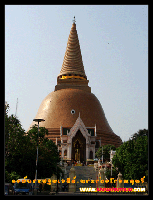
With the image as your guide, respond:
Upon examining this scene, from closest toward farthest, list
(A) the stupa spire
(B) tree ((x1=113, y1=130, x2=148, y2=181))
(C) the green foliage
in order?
(C) the green foliage, (B) tree ((x1=113, y1=130, x2=148, y2=181)), (A) the stupa spire

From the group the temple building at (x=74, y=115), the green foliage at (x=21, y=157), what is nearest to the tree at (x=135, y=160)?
the green foliage at (x=21, y=157)

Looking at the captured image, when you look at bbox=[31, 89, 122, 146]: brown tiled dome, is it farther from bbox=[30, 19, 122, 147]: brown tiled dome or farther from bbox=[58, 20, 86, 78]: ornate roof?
bbox=[58, 20, 86, 78]: ornate roof

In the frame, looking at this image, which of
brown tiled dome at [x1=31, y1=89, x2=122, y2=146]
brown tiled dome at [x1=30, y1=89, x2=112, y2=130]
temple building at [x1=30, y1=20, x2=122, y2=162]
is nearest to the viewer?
temple building at [x1=30, y1=20, x2=122, y2=162]

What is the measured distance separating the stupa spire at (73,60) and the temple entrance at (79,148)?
17613mm

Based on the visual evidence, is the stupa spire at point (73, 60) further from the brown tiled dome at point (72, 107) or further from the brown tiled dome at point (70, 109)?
the brown tiled dome at point (70, 109)

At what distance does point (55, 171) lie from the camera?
2731cm

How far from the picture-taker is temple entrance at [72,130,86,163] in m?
50.2

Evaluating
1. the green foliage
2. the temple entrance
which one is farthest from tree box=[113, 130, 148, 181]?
the temple entrance

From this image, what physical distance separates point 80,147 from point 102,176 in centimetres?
1980

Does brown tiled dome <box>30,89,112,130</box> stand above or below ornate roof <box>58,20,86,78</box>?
below

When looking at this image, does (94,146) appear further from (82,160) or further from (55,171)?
(55,171)
